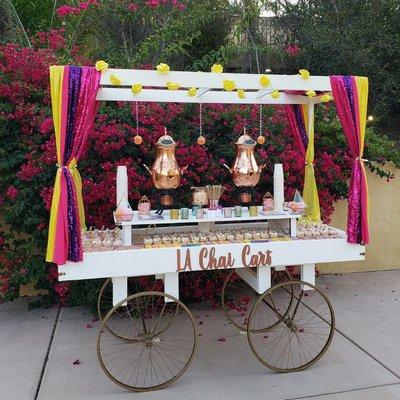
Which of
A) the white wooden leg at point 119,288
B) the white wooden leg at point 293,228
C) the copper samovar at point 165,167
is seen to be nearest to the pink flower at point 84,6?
the copper samovar at point 165,167

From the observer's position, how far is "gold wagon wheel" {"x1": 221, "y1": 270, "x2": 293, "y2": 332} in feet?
13.6

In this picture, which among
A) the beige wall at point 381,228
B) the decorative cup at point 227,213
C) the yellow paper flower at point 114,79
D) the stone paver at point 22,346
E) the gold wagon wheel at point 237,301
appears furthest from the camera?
the beige wall at point 381,228

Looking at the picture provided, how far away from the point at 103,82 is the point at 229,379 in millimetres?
2243

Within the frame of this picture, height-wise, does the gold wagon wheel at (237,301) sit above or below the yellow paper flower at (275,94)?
below

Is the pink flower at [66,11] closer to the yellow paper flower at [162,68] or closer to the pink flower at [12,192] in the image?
the pink flower at [12,192]

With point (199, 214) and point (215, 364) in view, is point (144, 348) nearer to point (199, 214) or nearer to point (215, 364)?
point (215, 364)

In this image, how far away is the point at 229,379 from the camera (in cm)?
321

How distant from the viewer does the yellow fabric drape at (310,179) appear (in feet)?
13.8

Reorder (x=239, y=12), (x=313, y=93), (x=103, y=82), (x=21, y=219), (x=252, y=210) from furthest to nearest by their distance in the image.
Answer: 1. (x=239, y=12)
2. (x=21, y=219)
3. (x=252, y=210)
4. (x=313, y=93)
5. (x=103, y=82)

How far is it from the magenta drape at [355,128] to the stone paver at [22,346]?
257cm

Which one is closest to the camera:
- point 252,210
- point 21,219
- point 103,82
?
point 103,82

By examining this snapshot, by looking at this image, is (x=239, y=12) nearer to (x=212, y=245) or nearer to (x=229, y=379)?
(x=212, y=245)

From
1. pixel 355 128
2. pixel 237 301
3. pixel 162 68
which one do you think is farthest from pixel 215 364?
pixel 162 68

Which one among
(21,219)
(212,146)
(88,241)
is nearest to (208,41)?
(212,146)
